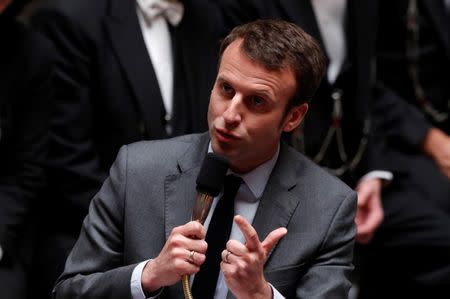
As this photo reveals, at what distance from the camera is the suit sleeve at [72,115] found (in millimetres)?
2377

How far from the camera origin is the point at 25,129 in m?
2.38

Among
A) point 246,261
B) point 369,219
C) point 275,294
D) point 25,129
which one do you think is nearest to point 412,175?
point 369,219

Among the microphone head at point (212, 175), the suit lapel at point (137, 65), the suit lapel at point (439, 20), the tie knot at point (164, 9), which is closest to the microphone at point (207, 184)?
the microphone head at point (212, 175)

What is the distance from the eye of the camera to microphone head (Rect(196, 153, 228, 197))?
5.24 ft

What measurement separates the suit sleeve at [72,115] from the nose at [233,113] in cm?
70

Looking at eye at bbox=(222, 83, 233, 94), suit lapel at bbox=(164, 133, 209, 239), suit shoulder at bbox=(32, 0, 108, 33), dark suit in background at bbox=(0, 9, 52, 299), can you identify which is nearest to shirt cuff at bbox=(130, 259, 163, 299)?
suit lapel at bbox=(164, 133, 209, 239)

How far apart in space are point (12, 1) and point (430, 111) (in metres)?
1.17

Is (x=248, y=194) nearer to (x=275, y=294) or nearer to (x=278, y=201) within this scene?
(x=278, y=201)

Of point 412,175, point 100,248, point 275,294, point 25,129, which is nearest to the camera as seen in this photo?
point 275,294

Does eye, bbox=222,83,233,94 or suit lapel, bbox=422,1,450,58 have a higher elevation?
eye, bbox=222,83,233,94

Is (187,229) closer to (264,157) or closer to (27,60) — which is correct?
(264,157)

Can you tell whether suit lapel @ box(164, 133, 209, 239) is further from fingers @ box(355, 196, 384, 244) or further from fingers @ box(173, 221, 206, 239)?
fingers @ box(355, 196, 384, 244)

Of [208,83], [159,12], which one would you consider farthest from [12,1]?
[208,83]

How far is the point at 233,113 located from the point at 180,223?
0.23 meters
